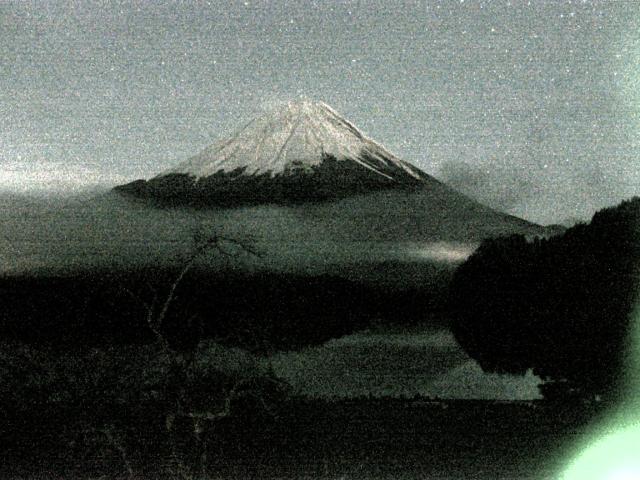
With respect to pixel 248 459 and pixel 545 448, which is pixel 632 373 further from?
pixel 248 459

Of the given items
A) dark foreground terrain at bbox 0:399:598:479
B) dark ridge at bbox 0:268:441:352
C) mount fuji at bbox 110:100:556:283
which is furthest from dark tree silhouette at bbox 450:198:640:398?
mount fuji at bbox 110:100:556:283

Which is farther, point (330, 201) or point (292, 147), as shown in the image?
point (292, 147)

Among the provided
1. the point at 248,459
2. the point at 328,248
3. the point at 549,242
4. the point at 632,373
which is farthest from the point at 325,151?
the point at 248,459

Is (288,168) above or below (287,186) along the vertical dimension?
above

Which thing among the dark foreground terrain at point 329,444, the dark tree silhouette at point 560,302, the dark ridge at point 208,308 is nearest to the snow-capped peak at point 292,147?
the dark ridge at point 208,308

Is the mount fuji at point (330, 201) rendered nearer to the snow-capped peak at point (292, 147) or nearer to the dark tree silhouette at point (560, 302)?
the snow-capped peak at point (292, 147)

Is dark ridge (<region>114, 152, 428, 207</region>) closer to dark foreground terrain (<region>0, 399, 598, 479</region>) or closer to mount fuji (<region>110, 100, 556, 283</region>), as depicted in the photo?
mount fuji (<region>110, 100, 556, 283</region>)

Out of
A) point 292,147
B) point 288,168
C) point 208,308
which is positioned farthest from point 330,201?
point 208,308

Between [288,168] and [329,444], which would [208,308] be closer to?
[329,444]
